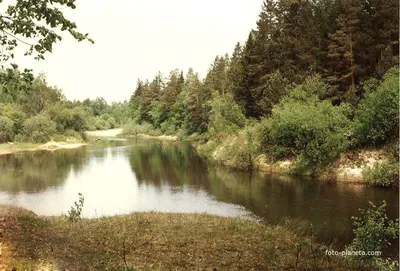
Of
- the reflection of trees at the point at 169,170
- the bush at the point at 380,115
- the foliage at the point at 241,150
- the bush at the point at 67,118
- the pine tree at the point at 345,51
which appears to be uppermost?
the pine tree at the point at 345,51

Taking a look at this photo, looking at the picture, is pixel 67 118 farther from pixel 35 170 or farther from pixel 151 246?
pixel 151 246

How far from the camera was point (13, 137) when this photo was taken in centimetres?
7669

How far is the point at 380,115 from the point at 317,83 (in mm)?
10760

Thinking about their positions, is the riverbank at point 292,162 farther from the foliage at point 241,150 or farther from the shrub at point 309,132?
the shrub at point 309,132

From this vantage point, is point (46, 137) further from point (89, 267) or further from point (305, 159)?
point (89, 267)

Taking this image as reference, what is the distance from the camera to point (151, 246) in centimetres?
1304

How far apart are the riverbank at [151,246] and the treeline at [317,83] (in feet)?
71.8

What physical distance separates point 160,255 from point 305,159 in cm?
2900

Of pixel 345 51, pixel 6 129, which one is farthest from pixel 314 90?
pixel 6 129

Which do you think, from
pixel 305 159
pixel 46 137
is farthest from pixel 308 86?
pixel 46 137

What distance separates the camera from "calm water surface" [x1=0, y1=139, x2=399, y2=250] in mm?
24078

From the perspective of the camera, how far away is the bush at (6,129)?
74056mm

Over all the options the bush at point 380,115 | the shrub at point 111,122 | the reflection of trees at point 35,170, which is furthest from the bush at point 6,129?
the shrub at point 111,122

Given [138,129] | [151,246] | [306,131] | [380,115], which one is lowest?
[151,246]
